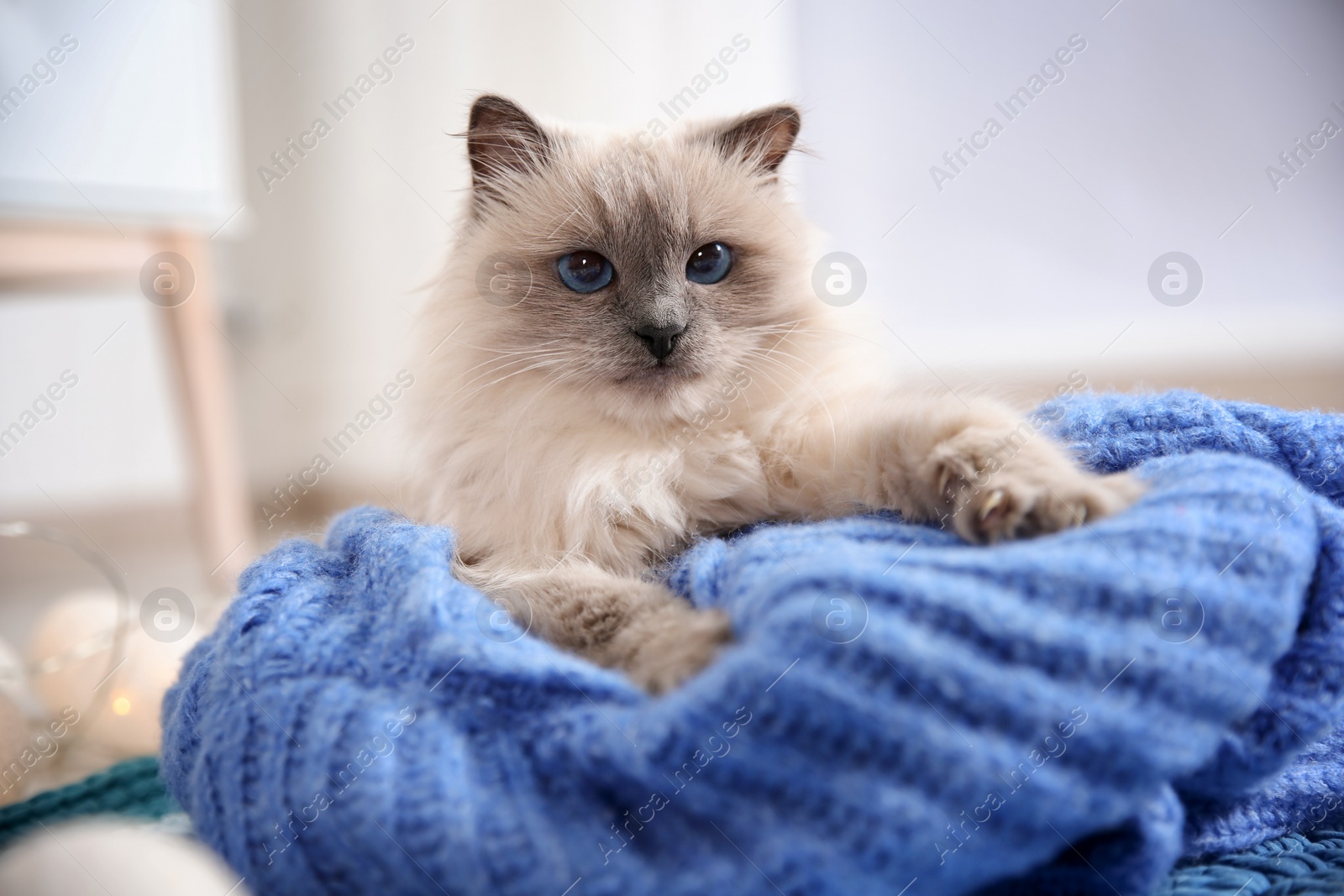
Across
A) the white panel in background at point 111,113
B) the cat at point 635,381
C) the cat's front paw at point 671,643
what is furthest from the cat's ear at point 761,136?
the white panel in background at point 111,113

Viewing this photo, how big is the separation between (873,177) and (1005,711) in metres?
2.50

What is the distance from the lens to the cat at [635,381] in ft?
3.97

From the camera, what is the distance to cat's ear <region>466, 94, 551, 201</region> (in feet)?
4.79

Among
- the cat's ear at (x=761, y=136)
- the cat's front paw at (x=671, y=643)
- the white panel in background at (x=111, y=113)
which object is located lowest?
the white panel in background at (x=111, y=113)

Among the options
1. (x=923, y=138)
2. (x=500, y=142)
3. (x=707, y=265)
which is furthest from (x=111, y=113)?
(x=923, y=138)

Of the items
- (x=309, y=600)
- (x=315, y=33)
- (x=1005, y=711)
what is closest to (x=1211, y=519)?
(x=1005, y=711)

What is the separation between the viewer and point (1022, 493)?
0.93 metres

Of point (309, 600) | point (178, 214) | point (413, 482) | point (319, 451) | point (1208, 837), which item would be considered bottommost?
point (319, 451)

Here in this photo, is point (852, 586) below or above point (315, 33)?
above

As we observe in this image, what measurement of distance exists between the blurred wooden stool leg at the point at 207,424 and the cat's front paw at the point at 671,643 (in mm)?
1967

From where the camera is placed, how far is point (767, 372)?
53.2 inches

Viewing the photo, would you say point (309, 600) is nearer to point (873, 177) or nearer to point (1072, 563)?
point (1072, 563)

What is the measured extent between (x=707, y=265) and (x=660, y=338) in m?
0.19

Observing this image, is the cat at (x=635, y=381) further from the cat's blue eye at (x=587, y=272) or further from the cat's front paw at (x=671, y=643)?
the cat's front paw at (x=671, y=643)
